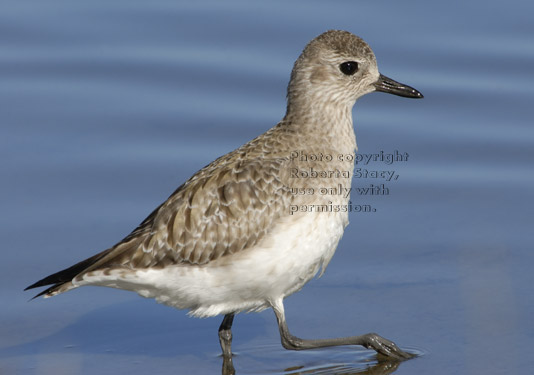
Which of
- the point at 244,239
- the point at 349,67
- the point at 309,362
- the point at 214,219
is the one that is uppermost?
the point at 349,67

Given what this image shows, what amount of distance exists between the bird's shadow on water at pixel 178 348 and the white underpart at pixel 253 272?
24.6 inches

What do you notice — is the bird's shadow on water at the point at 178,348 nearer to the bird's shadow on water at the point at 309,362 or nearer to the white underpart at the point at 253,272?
the bird's shadow on water at the point at 309,362

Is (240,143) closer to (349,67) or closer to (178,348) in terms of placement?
(349,67)

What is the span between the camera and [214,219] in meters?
8.91

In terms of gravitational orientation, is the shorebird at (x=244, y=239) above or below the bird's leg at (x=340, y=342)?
above

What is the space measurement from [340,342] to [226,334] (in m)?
1.00

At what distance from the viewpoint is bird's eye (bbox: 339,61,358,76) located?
31.2 ft

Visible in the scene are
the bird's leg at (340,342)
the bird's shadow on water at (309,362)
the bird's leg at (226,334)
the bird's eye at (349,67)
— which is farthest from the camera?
the bird's eye at (349,67)

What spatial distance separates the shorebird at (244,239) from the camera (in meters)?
8.75

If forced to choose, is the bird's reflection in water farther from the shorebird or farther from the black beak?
the black beak

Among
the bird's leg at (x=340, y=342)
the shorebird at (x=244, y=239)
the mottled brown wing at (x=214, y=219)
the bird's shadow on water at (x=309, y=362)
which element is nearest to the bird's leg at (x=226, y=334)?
the bird's shadow on water at (x=309, y=362)

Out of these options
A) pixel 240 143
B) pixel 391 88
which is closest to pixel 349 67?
pixel 391 88

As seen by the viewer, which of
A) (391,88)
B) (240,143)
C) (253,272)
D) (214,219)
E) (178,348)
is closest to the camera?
(253,272)

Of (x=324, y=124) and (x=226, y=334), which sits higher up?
(x=324, y=124)
